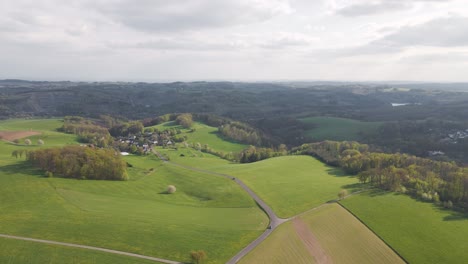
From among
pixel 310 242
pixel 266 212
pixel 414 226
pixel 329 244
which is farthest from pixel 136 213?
pixel 414 226

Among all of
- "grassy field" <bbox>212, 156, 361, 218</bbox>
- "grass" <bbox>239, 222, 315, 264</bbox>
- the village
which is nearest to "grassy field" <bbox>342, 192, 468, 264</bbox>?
"grassy field" <bbox>212, 156, 361, 218</bbox>

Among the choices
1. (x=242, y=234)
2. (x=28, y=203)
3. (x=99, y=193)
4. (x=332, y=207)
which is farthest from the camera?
(x=99, y=193)

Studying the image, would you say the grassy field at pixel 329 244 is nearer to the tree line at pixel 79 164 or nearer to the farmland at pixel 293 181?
the farmland at pixel 293 181

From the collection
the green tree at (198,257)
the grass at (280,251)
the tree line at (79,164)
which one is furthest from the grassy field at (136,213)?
the tree line at (79,164)

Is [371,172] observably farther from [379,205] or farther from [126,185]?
[126,185]

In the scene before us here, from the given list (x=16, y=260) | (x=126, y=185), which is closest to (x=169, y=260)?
(x=16, y=260)
